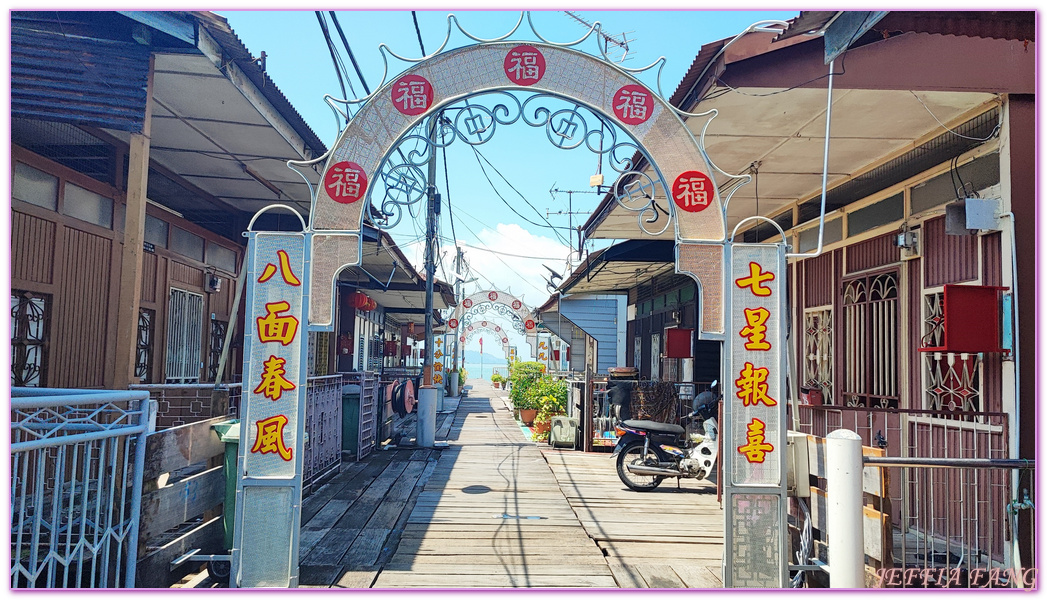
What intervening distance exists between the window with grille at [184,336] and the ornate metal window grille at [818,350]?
338 inches

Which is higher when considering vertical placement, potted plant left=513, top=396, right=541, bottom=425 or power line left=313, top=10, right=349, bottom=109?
power line left=313, top=10, right=349, bottom=109

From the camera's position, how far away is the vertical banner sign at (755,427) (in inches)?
188

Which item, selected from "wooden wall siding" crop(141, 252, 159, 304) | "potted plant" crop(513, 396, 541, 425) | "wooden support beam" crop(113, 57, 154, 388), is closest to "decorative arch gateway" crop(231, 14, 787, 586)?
"wooden support beam" crop(113, 57, 154, 388)

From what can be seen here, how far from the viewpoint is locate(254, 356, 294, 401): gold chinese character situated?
15.9 feet

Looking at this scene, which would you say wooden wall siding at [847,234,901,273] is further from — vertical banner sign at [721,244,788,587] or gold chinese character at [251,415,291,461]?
gold chinese character at [251,415,291,461]

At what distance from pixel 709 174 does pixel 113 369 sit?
5193 mm

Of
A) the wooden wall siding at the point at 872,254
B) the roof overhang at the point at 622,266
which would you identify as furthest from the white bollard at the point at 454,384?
the wooden wall siding at the point at 872,254

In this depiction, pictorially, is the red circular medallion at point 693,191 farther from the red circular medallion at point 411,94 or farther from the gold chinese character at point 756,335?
the red circular medallion at point 411,94

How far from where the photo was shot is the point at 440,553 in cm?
562

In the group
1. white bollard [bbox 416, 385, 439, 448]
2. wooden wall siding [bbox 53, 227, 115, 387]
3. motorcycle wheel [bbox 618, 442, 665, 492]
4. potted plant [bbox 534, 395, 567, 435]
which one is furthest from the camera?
potted plant [bbox 534, 395, 567, 435]

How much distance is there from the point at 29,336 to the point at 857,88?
760 centimetres

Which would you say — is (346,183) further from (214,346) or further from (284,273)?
(214,346)

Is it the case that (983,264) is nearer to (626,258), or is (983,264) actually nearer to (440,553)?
(440,553)

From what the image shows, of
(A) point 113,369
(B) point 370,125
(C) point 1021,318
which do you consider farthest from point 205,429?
(C) point 1021,318
